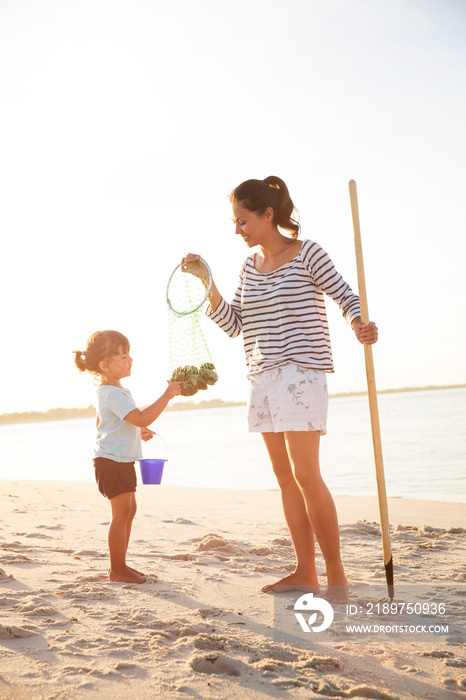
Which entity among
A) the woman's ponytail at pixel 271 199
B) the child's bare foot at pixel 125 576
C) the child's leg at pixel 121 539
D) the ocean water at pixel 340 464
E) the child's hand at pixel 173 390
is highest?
the woman's ponytail at pixel 271 199

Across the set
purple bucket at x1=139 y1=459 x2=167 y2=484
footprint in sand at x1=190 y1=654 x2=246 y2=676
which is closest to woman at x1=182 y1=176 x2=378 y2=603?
purple bucket at x1=139 y1=459 x2=167 y2=484

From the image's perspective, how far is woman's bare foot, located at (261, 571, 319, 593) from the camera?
11.2 feet

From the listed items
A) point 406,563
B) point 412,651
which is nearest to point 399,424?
point 406,563

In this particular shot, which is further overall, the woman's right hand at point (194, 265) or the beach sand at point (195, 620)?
the woman's right hand at point (194, 265)

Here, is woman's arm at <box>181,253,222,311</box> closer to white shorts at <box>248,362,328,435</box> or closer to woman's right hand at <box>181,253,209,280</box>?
woman's right hand at <box>181,253,209,280</box>

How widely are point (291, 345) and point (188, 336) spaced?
727 millimetres

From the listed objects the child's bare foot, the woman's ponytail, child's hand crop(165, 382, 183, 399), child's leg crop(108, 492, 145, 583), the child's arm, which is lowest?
the child's bare foot

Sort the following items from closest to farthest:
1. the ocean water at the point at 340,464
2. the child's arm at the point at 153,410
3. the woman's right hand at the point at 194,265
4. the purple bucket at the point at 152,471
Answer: the child's arm at the point at 153,410 < the woman's right hand at the point at 194,265 < the purple bucket at the point at 152,471 < the ocean water at the point at 340,464

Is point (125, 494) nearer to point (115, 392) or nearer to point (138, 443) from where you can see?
point (138, 443)

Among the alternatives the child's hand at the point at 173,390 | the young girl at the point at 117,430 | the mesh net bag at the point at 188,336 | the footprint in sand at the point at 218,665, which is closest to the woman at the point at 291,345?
the mesh net bag at the point at 188,336

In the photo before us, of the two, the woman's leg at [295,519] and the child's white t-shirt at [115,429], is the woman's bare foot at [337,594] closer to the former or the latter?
the woman's leg at [295,519]

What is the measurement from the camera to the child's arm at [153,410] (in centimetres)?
354

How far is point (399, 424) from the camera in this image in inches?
833

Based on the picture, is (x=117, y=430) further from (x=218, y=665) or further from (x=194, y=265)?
(x=218, y=665)
